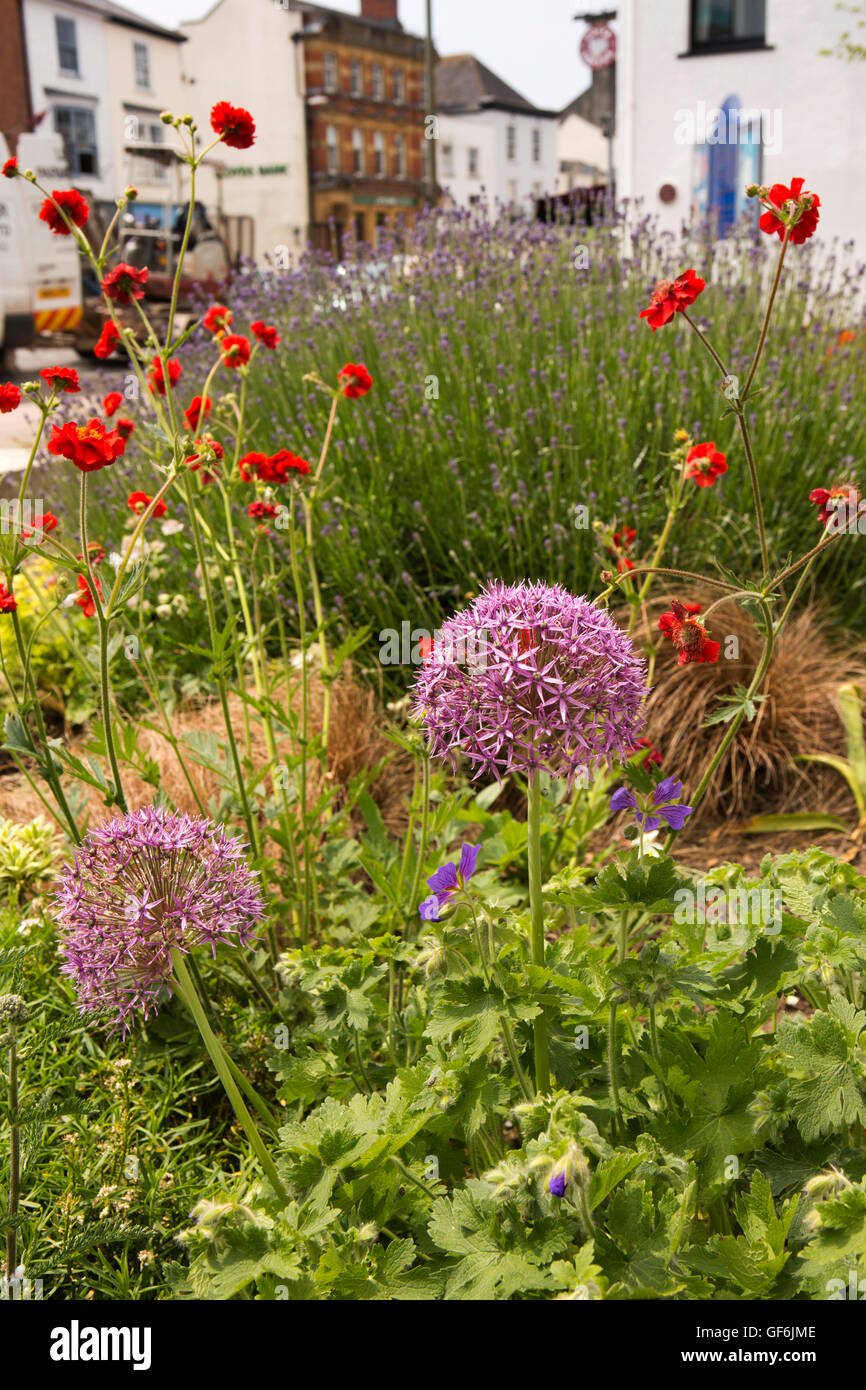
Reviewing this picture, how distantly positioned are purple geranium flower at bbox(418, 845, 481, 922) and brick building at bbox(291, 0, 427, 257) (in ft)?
149

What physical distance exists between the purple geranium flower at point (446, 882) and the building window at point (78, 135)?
3552 centimetres

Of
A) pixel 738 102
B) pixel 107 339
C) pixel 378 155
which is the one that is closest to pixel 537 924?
pixel 107 339

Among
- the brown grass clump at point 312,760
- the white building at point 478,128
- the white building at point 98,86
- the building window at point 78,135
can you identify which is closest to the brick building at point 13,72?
the white building at point 98,86

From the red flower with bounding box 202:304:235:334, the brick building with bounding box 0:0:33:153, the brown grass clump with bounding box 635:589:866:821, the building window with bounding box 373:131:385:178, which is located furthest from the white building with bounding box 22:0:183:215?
the red flower with bounding box 202:304:235:334

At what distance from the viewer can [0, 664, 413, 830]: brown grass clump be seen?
3426 millimetres

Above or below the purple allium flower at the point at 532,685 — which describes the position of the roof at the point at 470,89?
above

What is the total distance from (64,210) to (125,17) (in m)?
39.4

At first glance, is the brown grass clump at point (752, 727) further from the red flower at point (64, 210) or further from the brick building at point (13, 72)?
the brick building at point (13, 72)

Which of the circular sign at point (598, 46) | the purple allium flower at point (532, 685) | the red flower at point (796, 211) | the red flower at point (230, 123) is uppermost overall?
the circular sign at point (598, 46)

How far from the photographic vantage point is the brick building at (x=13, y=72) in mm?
29812

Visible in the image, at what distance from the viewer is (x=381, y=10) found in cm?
5066

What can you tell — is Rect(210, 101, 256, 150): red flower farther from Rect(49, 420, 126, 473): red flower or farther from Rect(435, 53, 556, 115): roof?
Rect(435, 53, 556, 115): roof

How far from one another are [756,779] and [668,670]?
484mm
